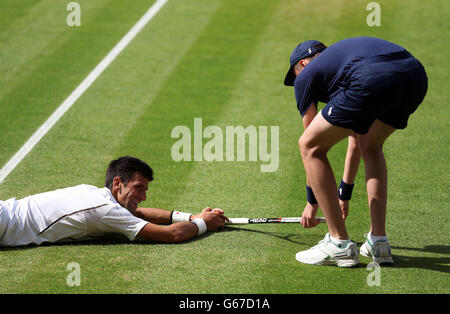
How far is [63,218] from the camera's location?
627cm

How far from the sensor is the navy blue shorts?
5.57 metres

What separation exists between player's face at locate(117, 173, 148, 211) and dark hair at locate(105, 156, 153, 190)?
37 mm

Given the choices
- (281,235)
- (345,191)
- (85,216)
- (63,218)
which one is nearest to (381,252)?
(345,191)

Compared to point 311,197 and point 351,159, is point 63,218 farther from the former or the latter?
point 351,159

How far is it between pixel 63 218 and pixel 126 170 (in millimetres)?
695

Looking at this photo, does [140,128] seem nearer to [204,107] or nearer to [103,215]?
[204,107]

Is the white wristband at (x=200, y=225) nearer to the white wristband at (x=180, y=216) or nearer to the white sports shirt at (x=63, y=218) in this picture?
the white wristband at (x=180, y=216)

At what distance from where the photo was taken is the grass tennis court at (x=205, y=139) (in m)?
5.84

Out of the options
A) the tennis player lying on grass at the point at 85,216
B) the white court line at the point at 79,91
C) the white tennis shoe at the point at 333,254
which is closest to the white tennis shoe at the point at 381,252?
the white tennis shoe at the point at 333,254

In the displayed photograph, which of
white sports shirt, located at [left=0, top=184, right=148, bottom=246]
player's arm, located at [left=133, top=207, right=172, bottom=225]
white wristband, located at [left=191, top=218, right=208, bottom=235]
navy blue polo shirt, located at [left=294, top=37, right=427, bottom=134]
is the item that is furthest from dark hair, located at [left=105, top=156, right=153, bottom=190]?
navy blue polo shirt, located at [left=294, top=37, right=427, bottom=134]

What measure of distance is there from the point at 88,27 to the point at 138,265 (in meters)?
7.89

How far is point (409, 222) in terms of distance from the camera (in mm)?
7195

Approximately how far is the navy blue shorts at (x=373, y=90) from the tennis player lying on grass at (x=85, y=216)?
5.90ft
